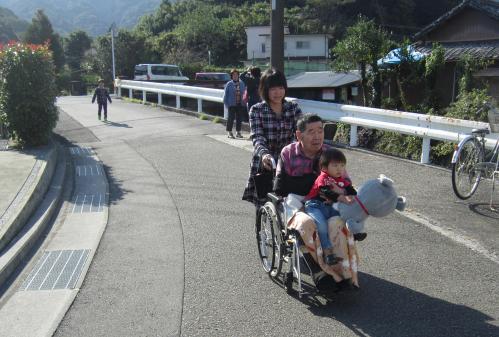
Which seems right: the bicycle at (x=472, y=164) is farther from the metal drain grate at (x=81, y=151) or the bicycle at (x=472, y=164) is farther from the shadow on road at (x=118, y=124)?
the shadow on road at (x=118, y=124)

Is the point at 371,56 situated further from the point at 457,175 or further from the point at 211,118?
the point at 457,175

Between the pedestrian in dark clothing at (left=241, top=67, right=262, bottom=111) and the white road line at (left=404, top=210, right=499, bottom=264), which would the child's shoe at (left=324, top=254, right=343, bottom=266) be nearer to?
the white road line at (left=404, top=210, right=499, bottom=264)

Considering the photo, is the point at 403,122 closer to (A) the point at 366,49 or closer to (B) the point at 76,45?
(A) the point at 366,49

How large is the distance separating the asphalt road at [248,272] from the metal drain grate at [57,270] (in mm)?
178

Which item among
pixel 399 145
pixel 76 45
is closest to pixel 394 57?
pixel 399 145

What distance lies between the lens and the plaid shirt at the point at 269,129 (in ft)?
15.7

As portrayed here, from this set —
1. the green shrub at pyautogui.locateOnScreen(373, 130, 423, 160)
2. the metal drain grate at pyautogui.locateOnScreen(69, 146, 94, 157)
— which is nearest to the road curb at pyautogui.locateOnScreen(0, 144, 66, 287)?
the metal drain grate at pyautogui.locateOnScreen(69, 146, 94, 157)

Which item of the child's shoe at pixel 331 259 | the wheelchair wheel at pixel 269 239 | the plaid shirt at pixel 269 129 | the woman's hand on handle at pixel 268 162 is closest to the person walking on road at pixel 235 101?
the plaid shirt at pixel 269 129

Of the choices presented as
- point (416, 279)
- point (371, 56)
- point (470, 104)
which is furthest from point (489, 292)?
point (371, 56)

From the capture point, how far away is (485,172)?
6539 millimetres

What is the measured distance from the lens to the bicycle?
6.49 m

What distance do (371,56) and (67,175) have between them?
871 centimetres

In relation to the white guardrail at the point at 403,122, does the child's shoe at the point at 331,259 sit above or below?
below

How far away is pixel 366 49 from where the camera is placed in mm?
13820
